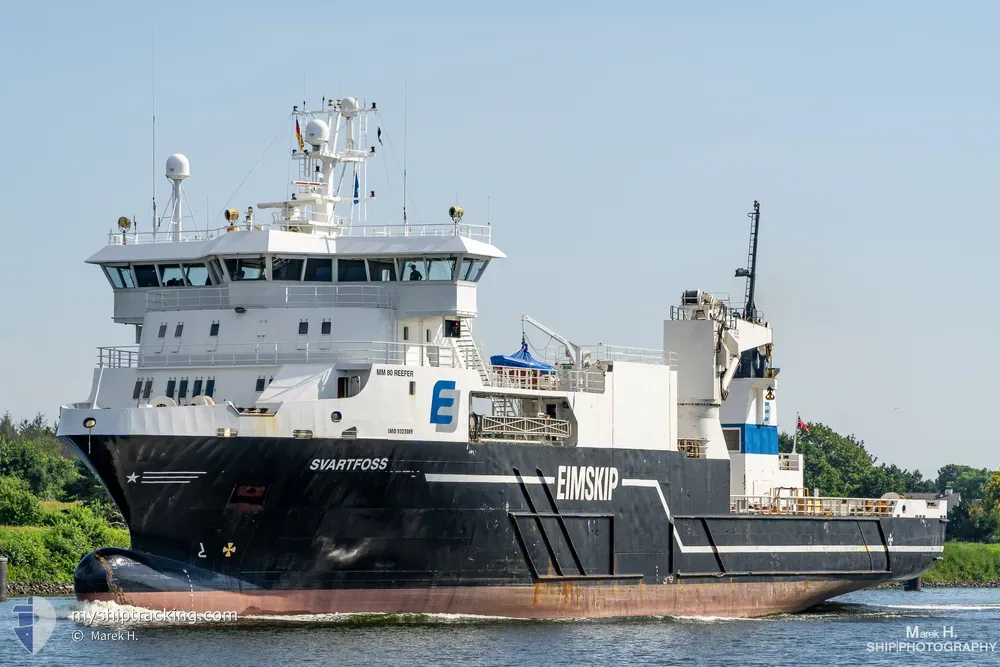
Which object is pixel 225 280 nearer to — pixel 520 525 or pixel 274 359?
pixel 274 359

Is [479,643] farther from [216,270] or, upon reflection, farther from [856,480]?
[856,480]

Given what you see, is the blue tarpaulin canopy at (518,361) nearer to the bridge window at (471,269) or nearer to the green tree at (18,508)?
the bridge window at (471,269)

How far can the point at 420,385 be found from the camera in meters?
32.2

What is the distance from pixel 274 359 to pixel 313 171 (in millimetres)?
5329

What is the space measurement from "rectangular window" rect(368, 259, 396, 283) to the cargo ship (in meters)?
0.04

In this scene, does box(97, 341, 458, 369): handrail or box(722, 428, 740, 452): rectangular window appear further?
box(722, 428, 740, 452): rectangular window

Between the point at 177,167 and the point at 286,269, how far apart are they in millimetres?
4189

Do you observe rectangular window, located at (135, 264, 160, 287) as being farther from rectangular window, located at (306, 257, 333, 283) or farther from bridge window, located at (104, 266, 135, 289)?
rectangular window, located at (306, 257, 333, 283)

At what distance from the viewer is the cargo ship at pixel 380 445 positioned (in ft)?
101

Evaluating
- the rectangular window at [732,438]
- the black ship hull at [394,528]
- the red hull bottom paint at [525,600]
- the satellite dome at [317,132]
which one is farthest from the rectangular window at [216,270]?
the rectangular window at [732,438]

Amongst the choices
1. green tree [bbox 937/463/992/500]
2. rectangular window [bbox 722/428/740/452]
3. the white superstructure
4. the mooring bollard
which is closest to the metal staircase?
the white superstructure

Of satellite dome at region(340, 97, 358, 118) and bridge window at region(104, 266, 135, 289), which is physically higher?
satellite dome at region(340, 97, 358, 118)

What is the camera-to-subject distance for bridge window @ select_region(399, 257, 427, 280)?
113 ft

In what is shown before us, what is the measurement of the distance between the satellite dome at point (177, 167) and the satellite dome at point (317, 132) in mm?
2730
